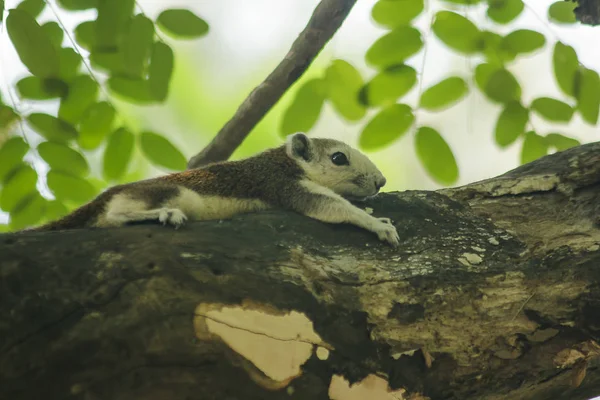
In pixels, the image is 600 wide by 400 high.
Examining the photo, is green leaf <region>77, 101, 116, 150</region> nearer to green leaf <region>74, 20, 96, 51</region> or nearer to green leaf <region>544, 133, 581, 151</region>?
green leaf <region>74, 20, 96, 51</region>

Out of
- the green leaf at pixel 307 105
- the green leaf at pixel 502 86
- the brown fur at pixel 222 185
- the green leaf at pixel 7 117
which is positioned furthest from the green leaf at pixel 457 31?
the green leaf at pixel 7 117

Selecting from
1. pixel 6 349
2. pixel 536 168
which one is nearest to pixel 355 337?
pixel 6 349

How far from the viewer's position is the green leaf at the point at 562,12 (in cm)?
429

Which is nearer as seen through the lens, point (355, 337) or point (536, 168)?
point (355, 337)

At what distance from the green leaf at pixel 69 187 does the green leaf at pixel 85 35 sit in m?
0.81

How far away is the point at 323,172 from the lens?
14.5 ft

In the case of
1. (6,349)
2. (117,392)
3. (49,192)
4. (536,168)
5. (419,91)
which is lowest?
(117,392)

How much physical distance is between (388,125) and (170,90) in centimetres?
142

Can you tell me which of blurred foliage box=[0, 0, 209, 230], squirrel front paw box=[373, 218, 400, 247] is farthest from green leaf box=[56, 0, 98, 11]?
squirrel front paw box=[373, 218, 400, 247]

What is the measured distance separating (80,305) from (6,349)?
27 centimetres

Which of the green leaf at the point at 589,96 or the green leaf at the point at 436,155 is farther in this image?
the green leaf at the point at 436,155

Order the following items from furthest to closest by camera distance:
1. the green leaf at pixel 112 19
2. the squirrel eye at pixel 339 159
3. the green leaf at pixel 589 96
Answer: the squirrel eye at pixel 339 159
the green leaf at pixel 589 96
the green leaf at pixel 112 19

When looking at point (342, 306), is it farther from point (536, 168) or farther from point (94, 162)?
point (94, 162)

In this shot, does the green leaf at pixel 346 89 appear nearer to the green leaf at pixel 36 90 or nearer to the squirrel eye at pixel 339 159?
the squirrel eye at pixel 339 159
